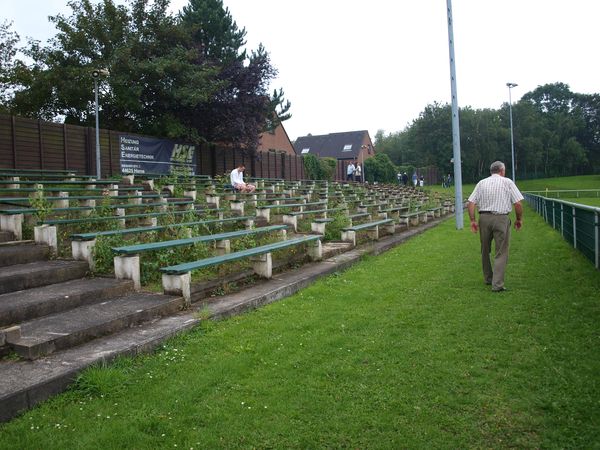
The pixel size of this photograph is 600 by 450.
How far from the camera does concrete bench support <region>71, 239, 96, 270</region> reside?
22.1 ft

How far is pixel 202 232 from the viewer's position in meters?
9.60

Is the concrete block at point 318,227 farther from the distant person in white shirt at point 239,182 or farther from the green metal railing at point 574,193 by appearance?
the green metal railing at point 574,193

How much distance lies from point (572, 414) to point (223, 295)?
14.5ft

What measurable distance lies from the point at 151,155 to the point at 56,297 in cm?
1595

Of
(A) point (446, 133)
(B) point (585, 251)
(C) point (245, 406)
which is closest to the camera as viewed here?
(C) point (245, 406)

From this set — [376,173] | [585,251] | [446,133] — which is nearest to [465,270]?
[585,251]

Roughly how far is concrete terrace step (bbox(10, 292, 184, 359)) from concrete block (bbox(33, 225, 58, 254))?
76.0 inches

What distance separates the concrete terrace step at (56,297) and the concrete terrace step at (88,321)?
5.2 inches

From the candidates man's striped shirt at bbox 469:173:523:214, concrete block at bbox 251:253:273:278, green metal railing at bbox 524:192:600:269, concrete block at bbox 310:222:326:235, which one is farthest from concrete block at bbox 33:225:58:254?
green metal railing at bbox 524:192:600:269

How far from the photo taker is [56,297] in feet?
17.4

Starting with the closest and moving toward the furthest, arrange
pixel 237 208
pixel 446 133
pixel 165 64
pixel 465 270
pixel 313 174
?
pixel 465 270 → pixel 237 208 → pixel 165 64 → pixel 313 174 → pixel 446 133

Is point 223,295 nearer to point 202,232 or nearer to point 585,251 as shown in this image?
point 202,232

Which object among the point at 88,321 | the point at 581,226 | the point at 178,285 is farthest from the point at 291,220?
the point at 88,321

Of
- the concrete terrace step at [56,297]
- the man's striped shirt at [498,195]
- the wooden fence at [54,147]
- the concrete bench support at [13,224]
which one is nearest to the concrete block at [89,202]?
the concrete bench support at [13,224]
